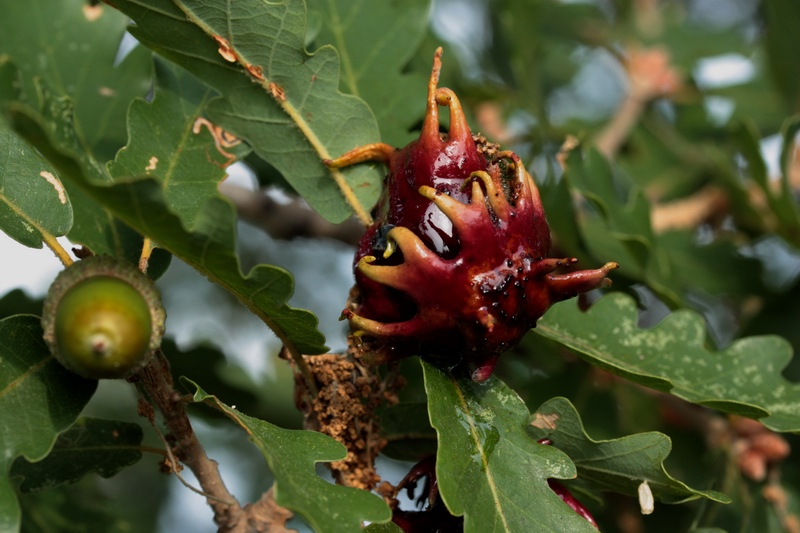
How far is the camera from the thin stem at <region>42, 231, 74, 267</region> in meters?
1.42

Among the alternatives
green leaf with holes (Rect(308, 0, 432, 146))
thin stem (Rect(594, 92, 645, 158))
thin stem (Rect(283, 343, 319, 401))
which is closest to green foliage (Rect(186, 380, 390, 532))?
thin stem (Rect(283, 343, 319, 401))

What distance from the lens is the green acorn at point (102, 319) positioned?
120 centimetres

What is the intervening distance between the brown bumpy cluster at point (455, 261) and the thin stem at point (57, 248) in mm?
480

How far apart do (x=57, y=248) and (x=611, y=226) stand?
4.33 feet

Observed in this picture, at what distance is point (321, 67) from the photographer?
1.61 meters

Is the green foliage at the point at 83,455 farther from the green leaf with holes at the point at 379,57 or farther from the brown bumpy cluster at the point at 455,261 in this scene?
the green leaf with holes at the point at 379,57

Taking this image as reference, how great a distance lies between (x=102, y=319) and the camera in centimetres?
120

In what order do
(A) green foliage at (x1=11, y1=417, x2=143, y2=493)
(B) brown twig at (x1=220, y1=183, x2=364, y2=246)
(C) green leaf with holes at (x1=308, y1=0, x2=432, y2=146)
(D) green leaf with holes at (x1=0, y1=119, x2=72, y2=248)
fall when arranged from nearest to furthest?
(D) green leaf with holes at (x1=0, y1=119, x2=72, y2=248)
(A) green foliage at (x1=11, y1=417, x2=143, y2=493)
(C) green leaf with holes at (x1=308, y1=0, x2=432, y2=146)
(B) brown twig at (x1=220, y1=183, x2=364, y2=246)

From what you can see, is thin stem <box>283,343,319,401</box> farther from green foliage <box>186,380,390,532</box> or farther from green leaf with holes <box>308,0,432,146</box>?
green leaf with holes <box>308,0,432,146</box>

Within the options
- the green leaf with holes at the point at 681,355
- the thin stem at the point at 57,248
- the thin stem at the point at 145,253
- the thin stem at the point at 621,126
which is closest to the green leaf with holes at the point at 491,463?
the green leaf with holes at the point at 681,355

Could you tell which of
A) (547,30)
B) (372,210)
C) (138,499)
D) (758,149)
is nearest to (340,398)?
(372,210)

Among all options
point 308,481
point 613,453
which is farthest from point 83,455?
point 613,453

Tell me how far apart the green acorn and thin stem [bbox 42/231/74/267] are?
15 cm

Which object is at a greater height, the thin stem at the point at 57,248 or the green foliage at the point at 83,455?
the thin stem at the point at 57,248
